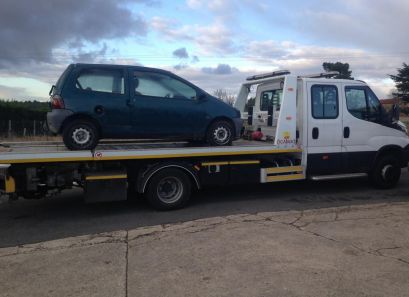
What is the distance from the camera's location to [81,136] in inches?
292

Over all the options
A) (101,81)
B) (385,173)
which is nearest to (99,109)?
(101,81)

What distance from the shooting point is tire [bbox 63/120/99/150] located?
734cm

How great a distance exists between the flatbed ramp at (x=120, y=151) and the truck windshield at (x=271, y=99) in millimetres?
1047

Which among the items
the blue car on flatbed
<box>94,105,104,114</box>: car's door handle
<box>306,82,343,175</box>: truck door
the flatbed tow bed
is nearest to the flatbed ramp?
the flatbed tow bed

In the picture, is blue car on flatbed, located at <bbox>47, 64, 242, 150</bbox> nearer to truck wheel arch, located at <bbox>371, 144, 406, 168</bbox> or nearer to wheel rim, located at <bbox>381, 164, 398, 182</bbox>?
truck wheel arch, located at <bbox>371, 144, 406, 168</bbox>

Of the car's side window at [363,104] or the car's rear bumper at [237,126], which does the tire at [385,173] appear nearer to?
the car's side window at [363,104]

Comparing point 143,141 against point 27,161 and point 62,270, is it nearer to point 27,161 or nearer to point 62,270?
point 27,161

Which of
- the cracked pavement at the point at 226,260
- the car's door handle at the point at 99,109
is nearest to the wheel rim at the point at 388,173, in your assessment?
the cracked pavement at the point at 226,260

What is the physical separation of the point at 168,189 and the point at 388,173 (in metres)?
4.90

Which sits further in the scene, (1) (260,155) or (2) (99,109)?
(1) (260,155)

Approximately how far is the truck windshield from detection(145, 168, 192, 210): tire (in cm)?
278

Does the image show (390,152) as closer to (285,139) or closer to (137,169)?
(285,139)

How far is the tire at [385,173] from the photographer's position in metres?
9.67

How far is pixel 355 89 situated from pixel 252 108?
7.87ft
